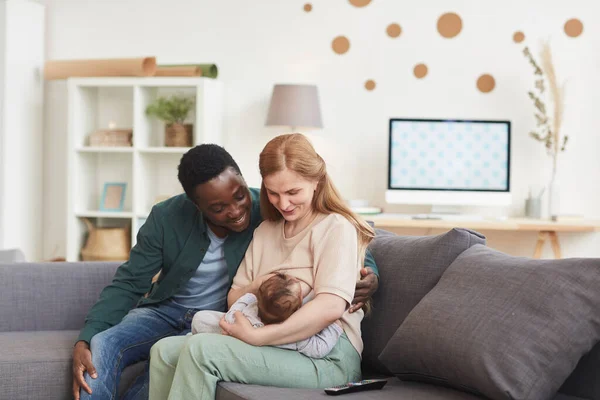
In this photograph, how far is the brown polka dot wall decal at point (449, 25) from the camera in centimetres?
487

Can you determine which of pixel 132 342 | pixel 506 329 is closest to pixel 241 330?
pixel 132 342

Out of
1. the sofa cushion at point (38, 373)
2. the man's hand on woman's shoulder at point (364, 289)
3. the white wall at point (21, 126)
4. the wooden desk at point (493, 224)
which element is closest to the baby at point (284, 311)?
the man's hand on woman's shoulder at point (364, 289)

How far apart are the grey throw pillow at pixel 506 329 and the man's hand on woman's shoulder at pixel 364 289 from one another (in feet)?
0.55

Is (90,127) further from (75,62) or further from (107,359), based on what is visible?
(107,359)

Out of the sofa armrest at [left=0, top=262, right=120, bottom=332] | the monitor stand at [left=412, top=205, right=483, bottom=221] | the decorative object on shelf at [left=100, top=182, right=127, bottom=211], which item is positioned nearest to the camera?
the sofa armrest at [left=0, top=262, right=120, bottom=332]

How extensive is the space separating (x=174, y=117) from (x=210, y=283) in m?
2.55

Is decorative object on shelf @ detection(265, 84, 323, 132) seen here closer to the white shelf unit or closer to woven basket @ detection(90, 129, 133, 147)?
the white shelf unit

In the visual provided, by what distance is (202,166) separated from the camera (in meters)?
2.30

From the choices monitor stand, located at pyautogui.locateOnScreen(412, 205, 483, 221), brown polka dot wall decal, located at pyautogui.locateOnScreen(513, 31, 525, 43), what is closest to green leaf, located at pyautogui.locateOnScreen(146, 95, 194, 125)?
monitor stand, located at pyautogui.locateOnScreen(412, 205, 483, 221)

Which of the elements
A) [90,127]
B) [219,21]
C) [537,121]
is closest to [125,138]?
[90,127]

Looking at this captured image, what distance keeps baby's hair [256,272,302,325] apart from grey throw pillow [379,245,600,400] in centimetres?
27

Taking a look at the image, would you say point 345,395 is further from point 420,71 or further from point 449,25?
point 449,25

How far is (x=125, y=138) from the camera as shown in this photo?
16.4 feet

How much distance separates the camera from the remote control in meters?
1.88
